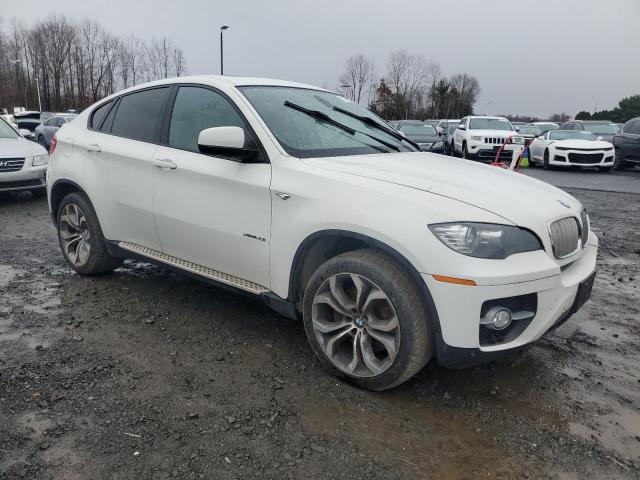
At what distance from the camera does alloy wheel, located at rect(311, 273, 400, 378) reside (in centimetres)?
285

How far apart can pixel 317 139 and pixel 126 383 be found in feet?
6.24

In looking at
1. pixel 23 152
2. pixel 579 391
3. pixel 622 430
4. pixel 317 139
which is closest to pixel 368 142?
pixel 317 139

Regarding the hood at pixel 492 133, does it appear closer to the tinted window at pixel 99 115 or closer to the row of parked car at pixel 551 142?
the row of parked car at pixel 551 142

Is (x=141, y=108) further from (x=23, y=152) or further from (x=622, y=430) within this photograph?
(x=23, y=152)

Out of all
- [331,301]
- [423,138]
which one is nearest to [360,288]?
[331,301]

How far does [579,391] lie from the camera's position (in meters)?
3.09

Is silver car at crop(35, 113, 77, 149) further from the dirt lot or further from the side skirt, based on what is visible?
the side skirt

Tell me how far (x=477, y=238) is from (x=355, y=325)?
84 cm

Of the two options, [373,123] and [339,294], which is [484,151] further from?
[339,294]

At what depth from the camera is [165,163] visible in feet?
12.6

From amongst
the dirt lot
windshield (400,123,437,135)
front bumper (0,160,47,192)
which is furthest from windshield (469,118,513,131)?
the dirt lot

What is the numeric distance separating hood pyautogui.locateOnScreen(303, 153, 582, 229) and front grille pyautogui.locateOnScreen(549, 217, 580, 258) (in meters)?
0.05

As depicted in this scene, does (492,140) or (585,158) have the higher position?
(492,140)

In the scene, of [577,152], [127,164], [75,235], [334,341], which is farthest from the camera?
[577,152]
